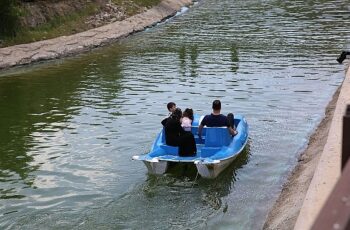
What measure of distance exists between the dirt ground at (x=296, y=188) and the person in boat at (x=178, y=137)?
2401 millimetres

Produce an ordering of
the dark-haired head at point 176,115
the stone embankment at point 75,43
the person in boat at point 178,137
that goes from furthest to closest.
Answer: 1. the stone embankment at point 75,43
2. the dark-haired head at point 176,115
3. the person in boat at point 178,137

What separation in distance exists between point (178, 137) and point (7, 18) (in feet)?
76.4

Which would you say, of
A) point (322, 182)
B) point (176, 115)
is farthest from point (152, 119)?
point (322, 182)

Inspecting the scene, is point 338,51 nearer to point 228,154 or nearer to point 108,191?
point 228,154

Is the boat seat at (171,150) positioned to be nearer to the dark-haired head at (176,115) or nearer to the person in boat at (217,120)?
the dark-haired head at (176,115)

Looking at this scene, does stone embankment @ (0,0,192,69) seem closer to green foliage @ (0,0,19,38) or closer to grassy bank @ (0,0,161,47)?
grassy bank @ (0,0,161,47)

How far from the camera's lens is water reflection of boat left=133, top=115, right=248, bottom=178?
11791 mm

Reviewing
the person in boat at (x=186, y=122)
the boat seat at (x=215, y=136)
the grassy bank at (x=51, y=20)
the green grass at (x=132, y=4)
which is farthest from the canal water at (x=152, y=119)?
the green grass at (x=132, y=4)

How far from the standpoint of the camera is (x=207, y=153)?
1242cm

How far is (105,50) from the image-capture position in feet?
110

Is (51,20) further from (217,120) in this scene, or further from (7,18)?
(217,120)

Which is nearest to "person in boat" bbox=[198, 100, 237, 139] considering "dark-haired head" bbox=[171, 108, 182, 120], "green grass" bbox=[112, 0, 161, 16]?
"dark-haired head" bbox=[171, 108, 182, 120]

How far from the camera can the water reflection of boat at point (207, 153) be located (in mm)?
11791

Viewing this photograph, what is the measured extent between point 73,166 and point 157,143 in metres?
2.34
